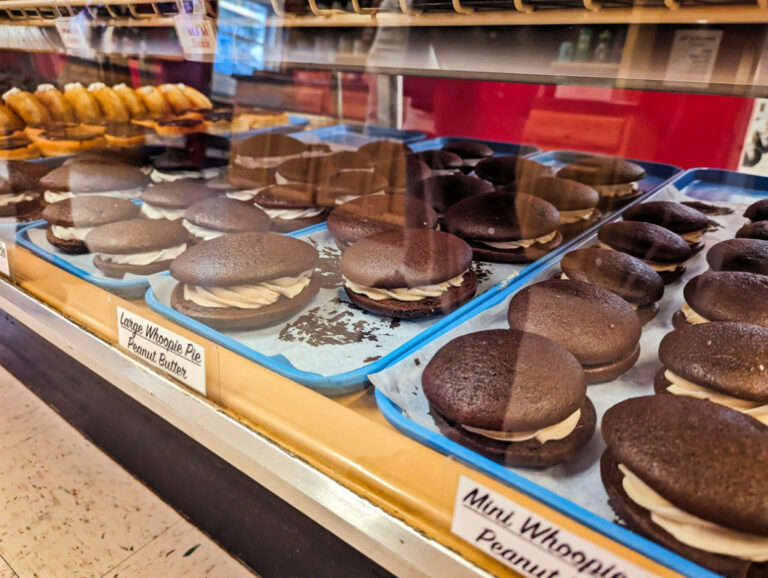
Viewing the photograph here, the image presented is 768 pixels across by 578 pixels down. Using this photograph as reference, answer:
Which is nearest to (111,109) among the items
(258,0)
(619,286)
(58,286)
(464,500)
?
(58,286)

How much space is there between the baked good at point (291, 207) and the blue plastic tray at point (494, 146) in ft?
3.54

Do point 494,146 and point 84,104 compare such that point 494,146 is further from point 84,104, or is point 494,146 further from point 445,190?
point 84,104

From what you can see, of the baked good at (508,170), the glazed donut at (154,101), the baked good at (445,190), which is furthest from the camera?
the glazed donut at (154,101)

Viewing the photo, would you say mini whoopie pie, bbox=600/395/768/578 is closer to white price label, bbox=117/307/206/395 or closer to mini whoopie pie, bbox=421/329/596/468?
mini whoopie pie, bbox=421/329/596/468

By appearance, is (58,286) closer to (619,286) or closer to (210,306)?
(210,306)

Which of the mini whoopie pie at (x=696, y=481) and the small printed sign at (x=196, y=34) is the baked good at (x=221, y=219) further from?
the mini whoopie pie at (x=696, y=481)

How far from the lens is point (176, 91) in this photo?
364 centimetres

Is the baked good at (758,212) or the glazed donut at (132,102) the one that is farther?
the glazed donut at (132,102)

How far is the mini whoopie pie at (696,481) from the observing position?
2.48ft

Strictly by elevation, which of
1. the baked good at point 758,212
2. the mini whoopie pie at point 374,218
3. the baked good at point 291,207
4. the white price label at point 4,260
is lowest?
the white price label at point 4,260

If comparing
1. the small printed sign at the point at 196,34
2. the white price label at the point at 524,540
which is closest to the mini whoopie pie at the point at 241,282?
the small printed sign at the point at 196,34

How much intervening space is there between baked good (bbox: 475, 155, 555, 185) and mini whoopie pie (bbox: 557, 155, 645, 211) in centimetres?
10

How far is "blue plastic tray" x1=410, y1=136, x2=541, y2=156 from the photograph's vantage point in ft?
9.87

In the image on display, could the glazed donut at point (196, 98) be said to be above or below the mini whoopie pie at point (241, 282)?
above
